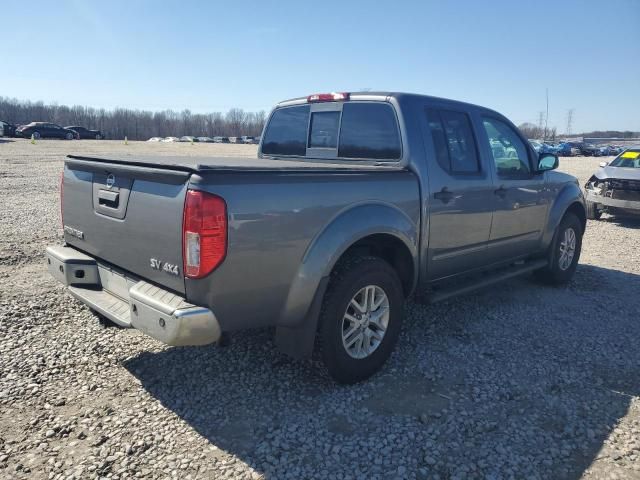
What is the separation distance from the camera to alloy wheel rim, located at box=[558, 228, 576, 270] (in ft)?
19.3

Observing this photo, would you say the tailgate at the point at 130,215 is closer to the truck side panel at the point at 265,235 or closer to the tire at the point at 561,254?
the truck side panel at the point at 265,235

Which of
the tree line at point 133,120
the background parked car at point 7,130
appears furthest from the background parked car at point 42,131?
the tree line at point 133,120

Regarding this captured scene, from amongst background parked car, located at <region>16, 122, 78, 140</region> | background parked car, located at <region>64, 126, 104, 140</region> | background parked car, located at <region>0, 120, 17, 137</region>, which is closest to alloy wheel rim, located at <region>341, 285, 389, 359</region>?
background parked car, located at <region>16, 122, 78, 140</region>

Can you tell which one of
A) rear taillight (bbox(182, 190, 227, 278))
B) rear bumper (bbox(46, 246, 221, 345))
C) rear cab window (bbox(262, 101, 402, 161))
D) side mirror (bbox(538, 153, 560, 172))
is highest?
rear cab window (bbox(262, 101, 402, 161))

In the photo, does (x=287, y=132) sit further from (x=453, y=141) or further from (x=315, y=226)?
(x=315, y=226)

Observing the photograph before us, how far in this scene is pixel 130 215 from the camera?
9.70 ft

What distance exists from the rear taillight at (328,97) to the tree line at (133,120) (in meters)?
83.0

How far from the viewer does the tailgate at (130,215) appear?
2.67m

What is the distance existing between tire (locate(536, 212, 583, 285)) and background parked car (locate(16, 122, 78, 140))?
48.6 m

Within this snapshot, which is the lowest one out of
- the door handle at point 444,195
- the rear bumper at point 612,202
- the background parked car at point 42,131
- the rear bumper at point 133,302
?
the rear bumper at point 133,302

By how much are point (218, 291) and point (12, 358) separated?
206 cm

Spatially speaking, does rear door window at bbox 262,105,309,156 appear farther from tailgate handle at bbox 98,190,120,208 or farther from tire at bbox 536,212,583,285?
tire at bbox 536,212,583,285

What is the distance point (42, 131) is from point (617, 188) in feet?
160

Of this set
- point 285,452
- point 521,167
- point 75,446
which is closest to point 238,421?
point 285,452
